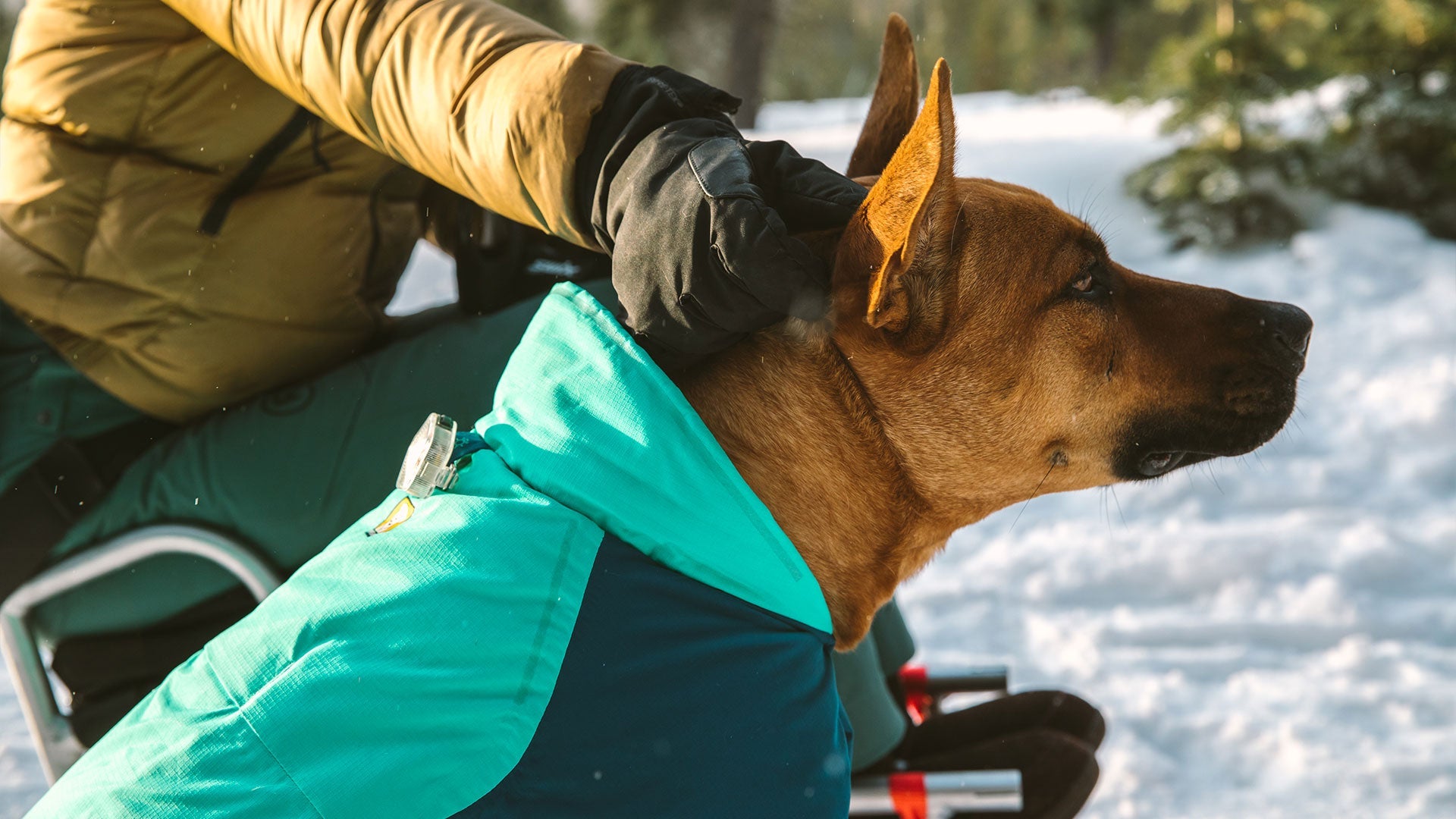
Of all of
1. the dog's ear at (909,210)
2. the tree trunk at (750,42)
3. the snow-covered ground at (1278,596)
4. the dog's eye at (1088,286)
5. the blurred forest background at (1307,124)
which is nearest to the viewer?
the dog's ear at (909,210)

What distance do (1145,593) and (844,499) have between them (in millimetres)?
2528

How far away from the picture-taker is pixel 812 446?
1.76 meters

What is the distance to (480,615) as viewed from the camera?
1.41 m

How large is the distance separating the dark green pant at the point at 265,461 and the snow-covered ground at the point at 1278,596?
3.55 ft

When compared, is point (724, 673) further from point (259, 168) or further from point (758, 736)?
point (259, 168)

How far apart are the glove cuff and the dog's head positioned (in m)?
0.36

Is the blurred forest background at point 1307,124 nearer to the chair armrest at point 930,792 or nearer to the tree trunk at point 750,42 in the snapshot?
the tree trunk at point 750,42

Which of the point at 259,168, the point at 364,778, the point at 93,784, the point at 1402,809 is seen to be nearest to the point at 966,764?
the point at 1402,809

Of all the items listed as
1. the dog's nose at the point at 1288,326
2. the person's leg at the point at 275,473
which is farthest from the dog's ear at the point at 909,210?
the person's leg at the point at 275,473

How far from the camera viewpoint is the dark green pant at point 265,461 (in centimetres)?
208

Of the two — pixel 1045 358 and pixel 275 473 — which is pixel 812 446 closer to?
pixel 1045 358

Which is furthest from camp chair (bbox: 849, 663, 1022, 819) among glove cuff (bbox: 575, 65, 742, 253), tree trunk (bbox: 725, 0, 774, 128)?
tree trunk (bbox: 725, 0, 774, 128)

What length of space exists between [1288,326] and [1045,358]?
49cm

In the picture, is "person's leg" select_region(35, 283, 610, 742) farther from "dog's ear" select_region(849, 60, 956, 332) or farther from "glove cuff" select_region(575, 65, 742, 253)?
"dog's ear" select_region(849, 60, 956, 332)
